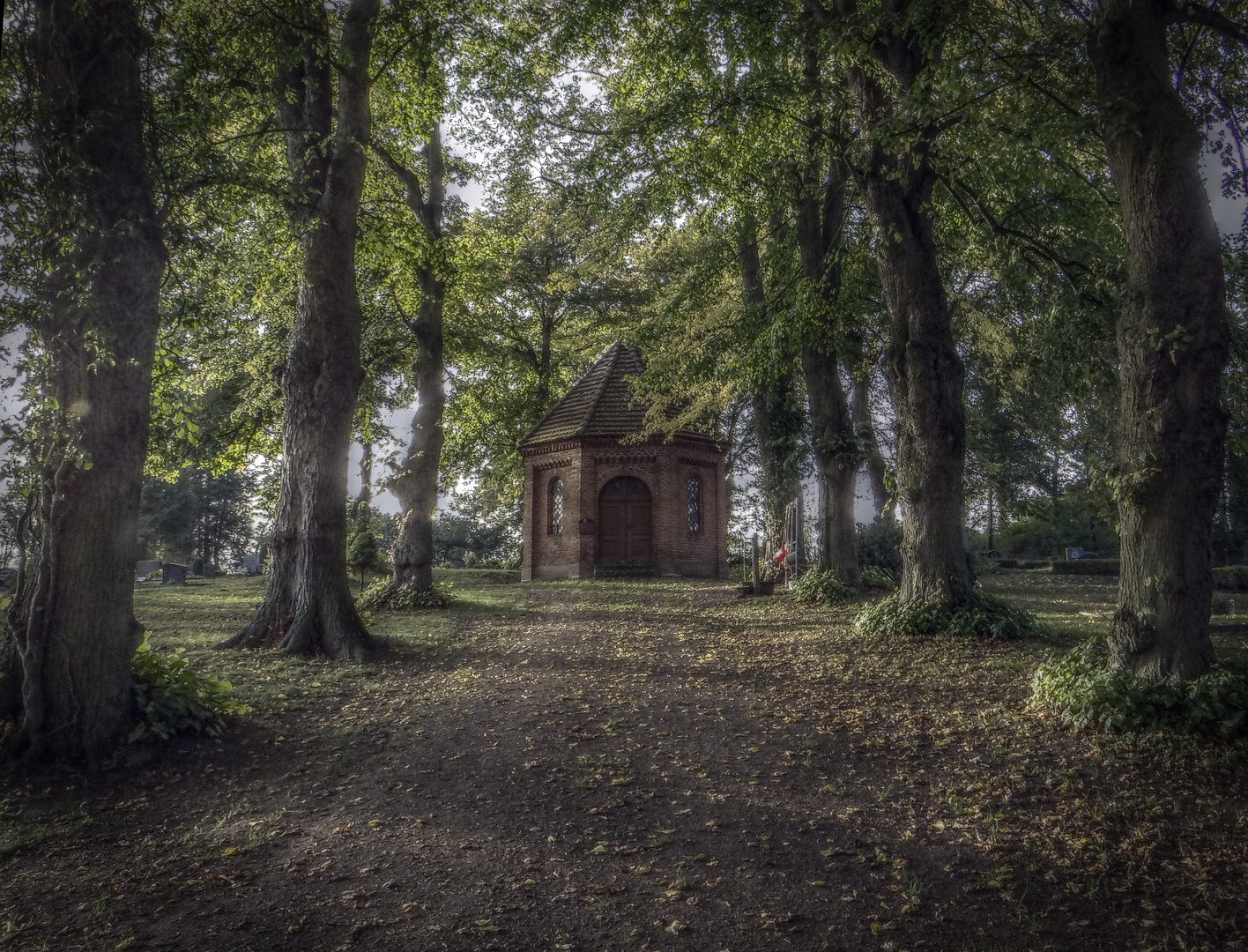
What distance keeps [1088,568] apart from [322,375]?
29.1 m

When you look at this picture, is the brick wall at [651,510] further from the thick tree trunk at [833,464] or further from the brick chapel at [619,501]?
the thick tree trunk at [833,464]

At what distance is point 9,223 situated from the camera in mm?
5125

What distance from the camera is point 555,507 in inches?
1077

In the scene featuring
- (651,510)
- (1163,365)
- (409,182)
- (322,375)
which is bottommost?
(651,510)

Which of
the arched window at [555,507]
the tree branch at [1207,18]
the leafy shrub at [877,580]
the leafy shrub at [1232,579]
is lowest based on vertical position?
the leafy shrub at [1232,579]

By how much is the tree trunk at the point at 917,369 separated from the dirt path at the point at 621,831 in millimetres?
2869

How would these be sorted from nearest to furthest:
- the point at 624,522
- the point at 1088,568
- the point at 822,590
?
the point at 822,590
the point at 624,522
the point at 1088,568

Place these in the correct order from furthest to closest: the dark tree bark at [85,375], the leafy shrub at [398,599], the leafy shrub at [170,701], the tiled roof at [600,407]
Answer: the tiled roof at [600,407], the leafy shrub at [398,599], the leafy shrub at [170,701], the dark tree bark at [85,375]

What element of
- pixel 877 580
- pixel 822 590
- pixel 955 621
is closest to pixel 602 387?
pixel 877 580

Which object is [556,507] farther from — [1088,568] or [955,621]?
[1088,568]

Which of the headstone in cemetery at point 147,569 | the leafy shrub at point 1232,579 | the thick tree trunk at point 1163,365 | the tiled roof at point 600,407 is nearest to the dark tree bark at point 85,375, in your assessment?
the thick tree trunk at point 1163,365

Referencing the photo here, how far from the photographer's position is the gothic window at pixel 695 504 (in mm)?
26781

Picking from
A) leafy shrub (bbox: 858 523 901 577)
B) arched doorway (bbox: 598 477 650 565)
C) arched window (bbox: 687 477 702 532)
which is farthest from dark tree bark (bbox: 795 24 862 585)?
arched window (bbox: 687 477 702 532)

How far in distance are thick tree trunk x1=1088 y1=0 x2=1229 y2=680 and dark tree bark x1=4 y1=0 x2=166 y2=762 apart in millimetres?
7579
